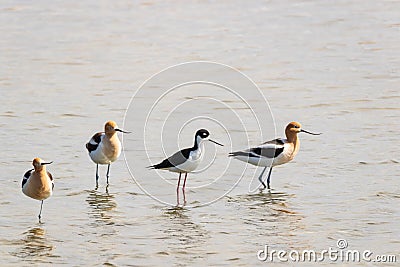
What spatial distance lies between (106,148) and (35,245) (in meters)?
2.55

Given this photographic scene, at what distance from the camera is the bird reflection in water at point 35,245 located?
8.85m

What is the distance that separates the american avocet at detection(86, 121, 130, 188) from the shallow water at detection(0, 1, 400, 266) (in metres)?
0.25

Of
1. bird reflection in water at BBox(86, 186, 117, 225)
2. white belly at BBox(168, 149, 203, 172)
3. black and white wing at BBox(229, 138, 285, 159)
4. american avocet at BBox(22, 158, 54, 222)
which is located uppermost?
black and white wing at BBox(229, 138, 285, 159)

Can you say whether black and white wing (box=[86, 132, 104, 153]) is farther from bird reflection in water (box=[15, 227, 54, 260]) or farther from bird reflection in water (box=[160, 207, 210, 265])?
bird reflection in water (box=[15, 227, 54, 260])

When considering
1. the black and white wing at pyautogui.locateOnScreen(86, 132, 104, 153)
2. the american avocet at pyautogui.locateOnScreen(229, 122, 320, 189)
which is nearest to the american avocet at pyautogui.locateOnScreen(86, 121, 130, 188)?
the black and white wing at pyautogui.locateOnScreen(86, 132, 104, 153)

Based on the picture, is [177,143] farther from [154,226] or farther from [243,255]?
[243,255]

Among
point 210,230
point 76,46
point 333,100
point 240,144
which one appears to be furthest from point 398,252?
point 76,46

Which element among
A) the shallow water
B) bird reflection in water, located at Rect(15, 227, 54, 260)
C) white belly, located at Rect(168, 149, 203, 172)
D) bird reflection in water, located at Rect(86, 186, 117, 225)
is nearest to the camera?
bird reflection in water, located at Rect(15, 227, 54, 260)

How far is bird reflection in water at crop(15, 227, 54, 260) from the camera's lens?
348 inches

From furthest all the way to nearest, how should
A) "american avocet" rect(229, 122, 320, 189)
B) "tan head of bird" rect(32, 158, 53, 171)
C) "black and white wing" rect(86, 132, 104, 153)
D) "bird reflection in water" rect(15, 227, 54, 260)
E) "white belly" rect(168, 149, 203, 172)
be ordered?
"black and white wing" rect(86, 132, 104, 153), "american avocet" rect(229, 122, 320, 189), "white belly" rect(168, 149, 203, 172), "tan head of bird" rect(32, 158, 53, 171), "bird reflection in water" rect(15, 227, 54, 260)

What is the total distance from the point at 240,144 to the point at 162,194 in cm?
217

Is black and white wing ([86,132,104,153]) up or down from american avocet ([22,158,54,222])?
up

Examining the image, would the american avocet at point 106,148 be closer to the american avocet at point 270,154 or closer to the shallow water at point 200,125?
the shallow water at point 200,125

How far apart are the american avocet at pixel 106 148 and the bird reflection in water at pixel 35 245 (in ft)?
6.17
